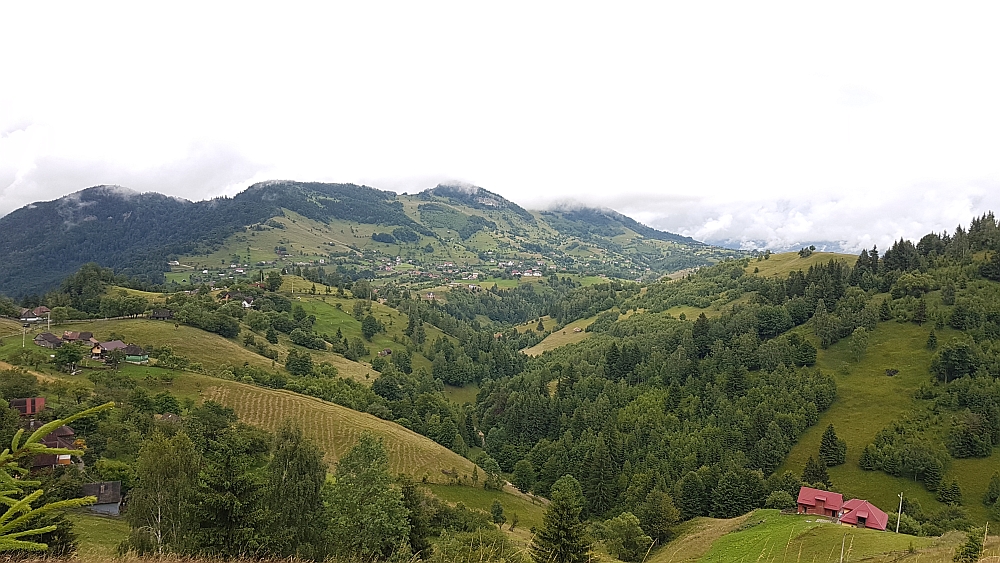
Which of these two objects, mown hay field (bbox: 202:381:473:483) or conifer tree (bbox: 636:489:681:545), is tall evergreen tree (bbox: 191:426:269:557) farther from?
conifer tree (bbox: 636:489:681:545)

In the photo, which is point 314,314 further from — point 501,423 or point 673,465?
point 673,465

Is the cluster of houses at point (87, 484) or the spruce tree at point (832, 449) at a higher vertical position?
the cluster of houses at point (87, 484)

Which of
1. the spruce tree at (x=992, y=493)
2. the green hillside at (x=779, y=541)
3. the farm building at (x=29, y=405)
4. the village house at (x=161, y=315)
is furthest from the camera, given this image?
the village house at (x=161, y=315)

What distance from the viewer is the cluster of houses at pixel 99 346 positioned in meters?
78.5

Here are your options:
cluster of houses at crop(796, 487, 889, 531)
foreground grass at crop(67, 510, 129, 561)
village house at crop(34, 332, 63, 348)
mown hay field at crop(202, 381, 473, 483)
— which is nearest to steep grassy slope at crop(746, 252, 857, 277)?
cluster of houses at crop(796, 487, 889, 531)

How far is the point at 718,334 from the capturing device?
4107 inches

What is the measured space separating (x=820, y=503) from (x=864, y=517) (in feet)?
13.9

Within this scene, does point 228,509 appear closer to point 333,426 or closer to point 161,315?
point 333,426

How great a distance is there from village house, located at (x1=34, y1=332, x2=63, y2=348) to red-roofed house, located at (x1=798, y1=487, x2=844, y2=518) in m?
110

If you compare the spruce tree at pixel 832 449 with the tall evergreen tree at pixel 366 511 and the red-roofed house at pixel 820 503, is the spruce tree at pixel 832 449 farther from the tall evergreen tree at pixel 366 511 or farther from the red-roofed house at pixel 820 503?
the tall evergreen tree at pixel 366 511

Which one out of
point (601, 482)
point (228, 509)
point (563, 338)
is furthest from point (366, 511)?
point (563, 338)

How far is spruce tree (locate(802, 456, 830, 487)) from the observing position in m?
64.9

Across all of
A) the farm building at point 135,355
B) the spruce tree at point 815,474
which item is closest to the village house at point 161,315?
the farm building at point 135,355

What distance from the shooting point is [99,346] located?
79.6 m
